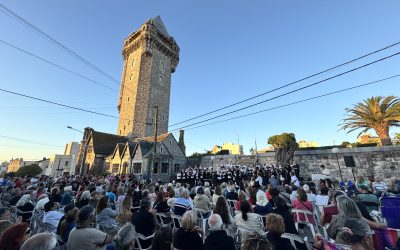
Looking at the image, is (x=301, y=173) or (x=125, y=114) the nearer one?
(x=301, y=173)

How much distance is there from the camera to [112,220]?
4836 millimetres

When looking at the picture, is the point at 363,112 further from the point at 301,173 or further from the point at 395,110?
the point at 301,173

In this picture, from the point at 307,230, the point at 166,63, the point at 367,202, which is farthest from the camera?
the point at 166,63

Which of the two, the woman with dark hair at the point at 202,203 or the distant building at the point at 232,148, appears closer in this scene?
the woman with dark hair at the point at 202,203

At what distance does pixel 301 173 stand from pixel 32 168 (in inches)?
1914

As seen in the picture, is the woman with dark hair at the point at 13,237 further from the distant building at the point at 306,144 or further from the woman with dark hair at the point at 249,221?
the distant building at the point at 306,144

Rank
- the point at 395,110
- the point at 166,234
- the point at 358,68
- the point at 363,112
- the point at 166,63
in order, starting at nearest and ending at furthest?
the point at 166,234 → the point at 358,68 → the point at 395,110 → the point at 363,112 → the point at 166,63

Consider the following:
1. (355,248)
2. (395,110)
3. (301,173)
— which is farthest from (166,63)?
(355,248)

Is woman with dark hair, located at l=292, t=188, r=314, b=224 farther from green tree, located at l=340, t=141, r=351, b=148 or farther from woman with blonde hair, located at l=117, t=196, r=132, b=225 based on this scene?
green tree, located at l=340, t=141, r=351, b=148

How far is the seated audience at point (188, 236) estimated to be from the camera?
312 cm

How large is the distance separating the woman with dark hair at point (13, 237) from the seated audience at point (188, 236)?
2.12m

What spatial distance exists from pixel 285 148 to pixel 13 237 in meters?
22.3

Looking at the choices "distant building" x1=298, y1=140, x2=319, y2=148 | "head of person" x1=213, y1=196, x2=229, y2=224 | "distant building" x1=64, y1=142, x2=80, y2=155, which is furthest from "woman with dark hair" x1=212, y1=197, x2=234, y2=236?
"distant building" x1=64, y1=142, x2=80, y2=155

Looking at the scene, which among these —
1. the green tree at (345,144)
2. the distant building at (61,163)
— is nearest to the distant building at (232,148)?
the green tree at (345,144)
